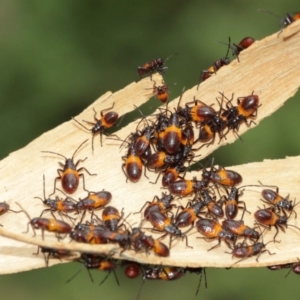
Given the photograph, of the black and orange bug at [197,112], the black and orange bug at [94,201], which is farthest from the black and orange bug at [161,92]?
the black and orange bug at [94,201]

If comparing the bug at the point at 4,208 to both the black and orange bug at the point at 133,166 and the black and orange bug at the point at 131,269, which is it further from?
the black and orange bug at the point at 131,269

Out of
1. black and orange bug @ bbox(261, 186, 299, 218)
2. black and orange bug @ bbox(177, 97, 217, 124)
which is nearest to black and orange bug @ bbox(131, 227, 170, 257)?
black and orange bug @ bbox(261, 186, 299, 218)

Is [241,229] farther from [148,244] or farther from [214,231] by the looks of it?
[148,244]

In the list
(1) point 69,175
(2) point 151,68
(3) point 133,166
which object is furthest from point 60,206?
(2) point 151,68

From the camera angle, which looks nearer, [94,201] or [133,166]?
[94,201]

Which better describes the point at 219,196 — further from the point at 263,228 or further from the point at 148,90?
the point at 148,90

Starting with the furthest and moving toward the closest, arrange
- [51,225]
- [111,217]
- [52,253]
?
1. [111,217]
2. [51,225]
3. [52,253]

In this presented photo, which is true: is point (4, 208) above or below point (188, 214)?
above
